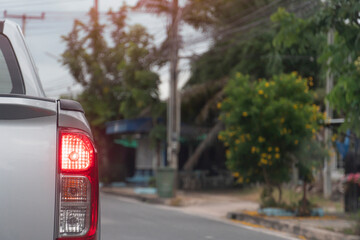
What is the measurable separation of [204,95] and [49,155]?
23105 millimetres

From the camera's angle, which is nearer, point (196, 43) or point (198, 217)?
point (198, 217)

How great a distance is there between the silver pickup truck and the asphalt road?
751 centimetres

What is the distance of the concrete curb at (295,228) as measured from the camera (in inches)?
402

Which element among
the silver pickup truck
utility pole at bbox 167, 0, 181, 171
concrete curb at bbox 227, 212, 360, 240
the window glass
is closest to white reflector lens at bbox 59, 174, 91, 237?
the silver pickup truck

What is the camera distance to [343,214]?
47.5ft

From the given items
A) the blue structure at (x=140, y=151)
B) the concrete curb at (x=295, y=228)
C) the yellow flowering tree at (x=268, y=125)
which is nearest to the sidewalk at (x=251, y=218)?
the concrete curb at (x=295, y=228)

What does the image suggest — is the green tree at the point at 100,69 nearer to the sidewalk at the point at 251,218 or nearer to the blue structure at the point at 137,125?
the blue structure at the point at 137,125

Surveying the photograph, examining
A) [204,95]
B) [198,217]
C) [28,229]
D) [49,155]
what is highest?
[204,95]

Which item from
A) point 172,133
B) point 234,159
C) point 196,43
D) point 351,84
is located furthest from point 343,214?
point 196,43

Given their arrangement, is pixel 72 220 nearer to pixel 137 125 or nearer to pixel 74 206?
pixel 74 206

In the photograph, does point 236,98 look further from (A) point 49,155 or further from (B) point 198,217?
(A) point 49,155

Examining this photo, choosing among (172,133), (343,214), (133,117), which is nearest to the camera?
(343,214)

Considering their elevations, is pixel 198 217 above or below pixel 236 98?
below

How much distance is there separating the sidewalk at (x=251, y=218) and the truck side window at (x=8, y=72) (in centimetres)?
780
